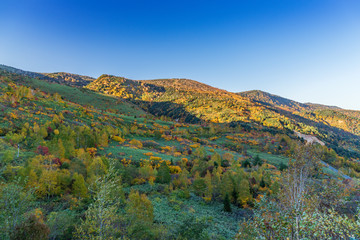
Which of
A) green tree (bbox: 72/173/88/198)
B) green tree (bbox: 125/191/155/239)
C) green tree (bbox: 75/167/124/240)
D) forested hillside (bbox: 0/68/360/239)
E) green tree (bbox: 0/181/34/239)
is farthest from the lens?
green tree (bbox: 72/173/88/198)

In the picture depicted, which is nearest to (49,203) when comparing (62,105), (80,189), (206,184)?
(80,189)

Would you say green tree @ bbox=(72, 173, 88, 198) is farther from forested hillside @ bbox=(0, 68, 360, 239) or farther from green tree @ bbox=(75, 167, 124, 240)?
green tree @ bbox=(75, 167, 124, 240)

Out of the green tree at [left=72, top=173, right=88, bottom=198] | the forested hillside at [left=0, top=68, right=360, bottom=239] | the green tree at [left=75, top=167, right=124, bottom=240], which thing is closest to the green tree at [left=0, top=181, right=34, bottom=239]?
the forested hillside at [left=0, top=68, right=360, bottom=239]

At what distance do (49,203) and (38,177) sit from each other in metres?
4.45

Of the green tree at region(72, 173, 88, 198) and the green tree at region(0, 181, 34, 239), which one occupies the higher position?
the green tree at region(0, 181, 34, 239)

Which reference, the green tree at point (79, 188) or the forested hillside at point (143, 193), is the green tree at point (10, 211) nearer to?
the forested hillside at point (143, 193)

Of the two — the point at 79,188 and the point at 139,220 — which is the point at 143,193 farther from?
the point at 139,220

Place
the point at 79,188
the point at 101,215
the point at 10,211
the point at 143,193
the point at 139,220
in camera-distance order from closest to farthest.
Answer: the point at 101,215 < the point at 10,211 < the point at 139,220 < the point at 79,188 < the point at 143,193

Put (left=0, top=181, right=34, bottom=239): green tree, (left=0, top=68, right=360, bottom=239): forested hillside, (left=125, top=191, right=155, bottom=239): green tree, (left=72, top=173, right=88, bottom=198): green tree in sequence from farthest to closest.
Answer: (left=72, top=173, right=88, bottom=198): green tree
(left=125, top=191, right=155, bottom=239): green tree
(left=0, top=181, right=34, bottom=239): green tree
(left=0, top=68, right=360, bottom=239): forested hillside

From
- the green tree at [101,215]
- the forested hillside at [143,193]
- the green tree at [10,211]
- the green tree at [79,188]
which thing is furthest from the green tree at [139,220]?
the green tree at [79,188]

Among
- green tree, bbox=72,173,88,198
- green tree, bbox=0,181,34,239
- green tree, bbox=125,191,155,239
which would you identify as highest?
green tree, bbox=0,181,34,239

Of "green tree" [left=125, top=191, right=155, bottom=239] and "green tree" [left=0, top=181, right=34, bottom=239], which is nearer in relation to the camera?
"green tree" [left=0, top=181, right=34, bottom=239]

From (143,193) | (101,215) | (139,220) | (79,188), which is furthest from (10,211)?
(143,193)

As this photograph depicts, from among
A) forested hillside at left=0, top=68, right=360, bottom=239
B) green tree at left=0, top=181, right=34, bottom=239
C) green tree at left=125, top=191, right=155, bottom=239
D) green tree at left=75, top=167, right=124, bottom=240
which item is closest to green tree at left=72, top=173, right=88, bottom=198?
forested hillside at left=0, top=68, right=360, bottom=239
